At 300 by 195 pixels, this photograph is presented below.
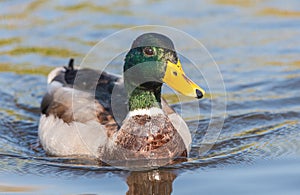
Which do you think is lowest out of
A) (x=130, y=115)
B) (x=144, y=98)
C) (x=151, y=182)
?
(x=151, y=182)

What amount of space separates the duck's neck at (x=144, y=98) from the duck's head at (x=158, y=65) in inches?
5.7

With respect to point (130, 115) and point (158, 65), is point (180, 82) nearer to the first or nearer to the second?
point (158, 65)

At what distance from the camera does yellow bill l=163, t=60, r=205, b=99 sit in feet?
23.5

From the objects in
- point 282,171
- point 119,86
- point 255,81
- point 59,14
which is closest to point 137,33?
point 59,14

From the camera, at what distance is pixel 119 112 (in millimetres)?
8297

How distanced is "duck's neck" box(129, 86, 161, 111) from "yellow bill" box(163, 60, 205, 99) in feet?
1.63

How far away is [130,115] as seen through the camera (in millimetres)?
7934

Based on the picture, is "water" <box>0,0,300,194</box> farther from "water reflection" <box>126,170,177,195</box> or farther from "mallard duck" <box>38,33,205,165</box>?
"mallard duck" <box>38,33,205,165</box>

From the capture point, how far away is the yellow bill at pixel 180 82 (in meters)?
7.18

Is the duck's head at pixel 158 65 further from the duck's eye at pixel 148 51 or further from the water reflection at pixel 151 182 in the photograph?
the water reflection at pixel 151 182

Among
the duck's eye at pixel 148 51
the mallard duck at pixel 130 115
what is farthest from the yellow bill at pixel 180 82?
the duck's eye at pixel 148 51

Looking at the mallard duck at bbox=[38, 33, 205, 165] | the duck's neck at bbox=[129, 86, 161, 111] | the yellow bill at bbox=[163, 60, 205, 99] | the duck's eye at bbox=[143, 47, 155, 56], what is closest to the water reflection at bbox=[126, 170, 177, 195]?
the mallard duck at bbox=[38, 33, 205, 165]

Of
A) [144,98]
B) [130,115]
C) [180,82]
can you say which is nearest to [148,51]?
[180,82]

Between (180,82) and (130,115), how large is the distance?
95cm
